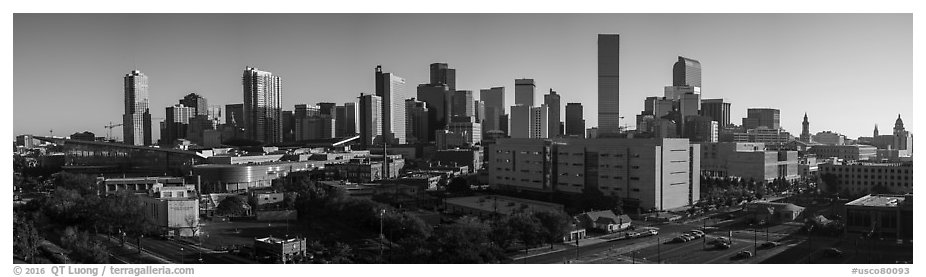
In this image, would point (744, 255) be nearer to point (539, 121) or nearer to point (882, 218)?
point (882, 218)

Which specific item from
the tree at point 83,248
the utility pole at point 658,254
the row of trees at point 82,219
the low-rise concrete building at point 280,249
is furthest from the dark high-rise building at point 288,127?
the utility pole at point 658,254

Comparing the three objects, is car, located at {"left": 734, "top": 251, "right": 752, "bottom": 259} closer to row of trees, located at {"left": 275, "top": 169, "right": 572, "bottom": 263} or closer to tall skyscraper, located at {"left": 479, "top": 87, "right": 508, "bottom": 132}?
row of trees, located at {"left": 275, "top": 169, "right": 572, "bottom": 263}

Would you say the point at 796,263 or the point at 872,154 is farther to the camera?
the point at 872,154

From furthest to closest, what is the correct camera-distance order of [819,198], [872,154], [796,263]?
[872,154], [819,198], [796,263]

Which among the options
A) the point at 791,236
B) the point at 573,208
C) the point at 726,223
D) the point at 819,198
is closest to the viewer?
the point at 791,236

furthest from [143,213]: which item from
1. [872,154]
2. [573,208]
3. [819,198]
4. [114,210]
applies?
[872,154]

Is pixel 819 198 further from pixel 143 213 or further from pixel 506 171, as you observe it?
pixel 143 213
